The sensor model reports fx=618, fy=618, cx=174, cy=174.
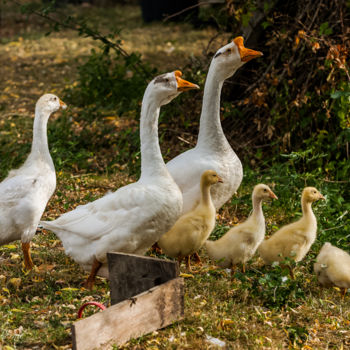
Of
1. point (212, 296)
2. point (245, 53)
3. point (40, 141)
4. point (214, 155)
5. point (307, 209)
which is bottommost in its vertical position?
point (212, 296)

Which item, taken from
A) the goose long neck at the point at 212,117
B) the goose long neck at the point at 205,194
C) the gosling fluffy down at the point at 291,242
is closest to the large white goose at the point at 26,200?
the goose long neck at the point at 205,194

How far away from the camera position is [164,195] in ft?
13.8

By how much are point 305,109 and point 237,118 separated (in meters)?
0.91

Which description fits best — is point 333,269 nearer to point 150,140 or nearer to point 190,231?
point 190,231

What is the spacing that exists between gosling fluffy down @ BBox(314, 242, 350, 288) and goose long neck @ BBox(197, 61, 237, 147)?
4.31 feet

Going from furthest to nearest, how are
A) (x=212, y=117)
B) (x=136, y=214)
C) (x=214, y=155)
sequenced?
1. (x=212, y=117)
2. (x=214, y=155)
3. (x=136, y=214)

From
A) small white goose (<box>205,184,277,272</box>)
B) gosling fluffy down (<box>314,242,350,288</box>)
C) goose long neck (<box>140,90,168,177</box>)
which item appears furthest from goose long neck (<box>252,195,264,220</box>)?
goose long neck (<box>140,90,168,177</box>)

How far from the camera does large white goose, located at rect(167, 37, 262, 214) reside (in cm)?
511

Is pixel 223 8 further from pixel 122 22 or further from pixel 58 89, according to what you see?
pixel 122 22

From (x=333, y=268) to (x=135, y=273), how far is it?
158cm

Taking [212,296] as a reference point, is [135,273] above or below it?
above

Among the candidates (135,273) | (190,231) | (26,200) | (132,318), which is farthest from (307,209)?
(26,200)

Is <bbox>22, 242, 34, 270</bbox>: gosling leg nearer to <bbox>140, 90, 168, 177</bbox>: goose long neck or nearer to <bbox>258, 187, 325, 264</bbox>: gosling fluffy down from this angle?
<bbox>140, 90, 168, 177</bbox>: goose long neck

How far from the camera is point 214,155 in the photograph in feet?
17.2
